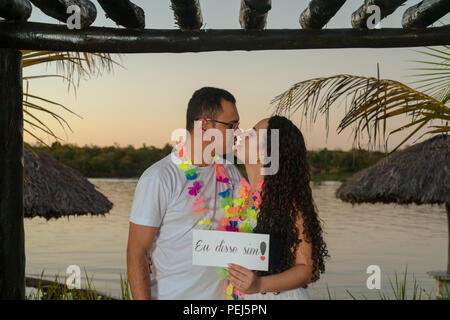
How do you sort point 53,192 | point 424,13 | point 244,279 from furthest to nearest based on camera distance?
point 53,192, point 424,13, point 244,279

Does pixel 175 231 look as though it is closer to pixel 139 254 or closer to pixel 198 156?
pixel 139 254

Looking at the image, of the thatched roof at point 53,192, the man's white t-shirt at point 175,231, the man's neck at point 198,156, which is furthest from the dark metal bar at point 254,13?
the thatched roof at point 53,192

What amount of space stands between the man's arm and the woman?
0.42m

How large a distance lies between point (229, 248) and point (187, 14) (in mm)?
1442

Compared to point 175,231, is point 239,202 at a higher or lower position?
higher

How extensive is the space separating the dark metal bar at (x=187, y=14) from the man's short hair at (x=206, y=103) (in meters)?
0.50

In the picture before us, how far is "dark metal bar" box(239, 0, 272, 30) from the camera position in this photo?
3.35m

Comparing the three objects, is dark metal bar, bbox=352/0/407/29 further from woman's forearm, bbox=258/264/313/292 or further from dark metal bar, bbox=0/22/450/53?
woman's forearm, bbox=258/264/313/292

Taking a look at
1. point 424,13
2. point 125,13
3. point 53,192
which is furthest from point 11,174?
point 53,192

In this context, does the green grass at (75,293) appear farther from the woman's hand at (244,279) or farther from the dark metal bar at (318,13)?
the dark metal bar at (318,13)

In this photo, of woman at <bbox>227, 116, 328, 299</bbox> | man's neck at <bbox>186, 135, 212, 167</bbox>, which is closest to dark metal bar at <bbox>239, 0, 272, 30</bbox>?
woman at <bbox>227, 116, 328, 299</bbox>

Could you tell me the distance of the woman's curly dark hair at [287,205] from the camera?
291cm

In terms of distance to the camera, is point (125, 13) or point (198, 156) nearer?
point (198, 156)

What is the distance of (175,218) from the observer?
3.04 m
